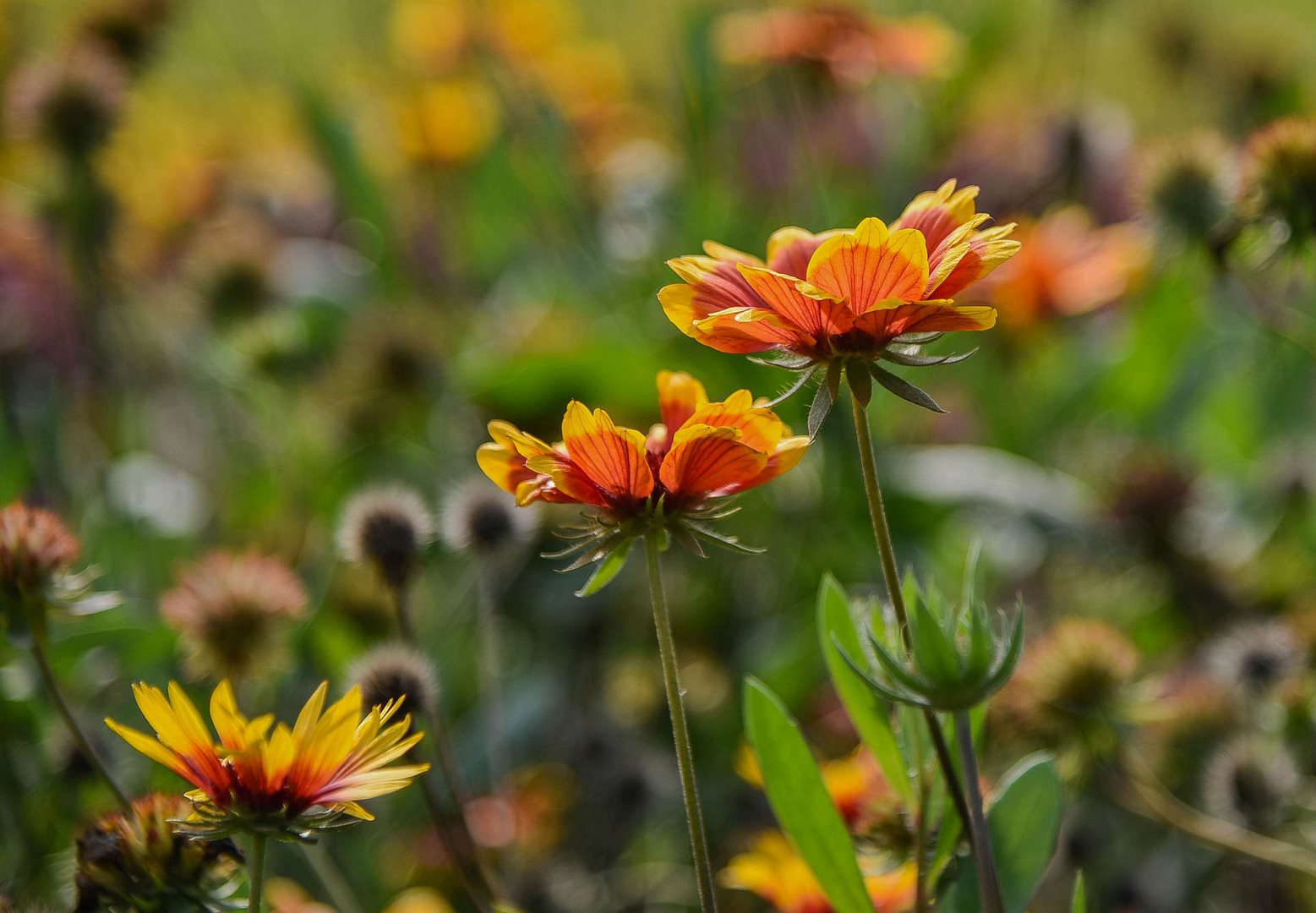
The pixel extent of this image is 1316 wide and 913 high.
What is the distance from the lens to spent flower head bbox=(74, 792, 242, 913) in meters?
0.78

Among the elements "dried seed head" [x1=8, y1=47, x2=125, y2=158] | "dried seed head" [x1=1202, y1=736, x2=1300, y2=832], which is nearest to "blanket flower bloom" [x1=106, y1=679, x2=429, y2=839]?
"dried seed head" [x1=1202, y1=736, x2=1300, y2=832]

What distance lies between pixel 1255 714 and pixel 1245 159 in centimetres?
52

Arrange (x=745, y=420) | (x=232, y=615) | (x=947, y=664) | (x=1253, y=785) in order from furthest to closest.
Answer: (x=232, y=615), (x=1253, y=785), (x=745, y=420), (x=947, y=664)

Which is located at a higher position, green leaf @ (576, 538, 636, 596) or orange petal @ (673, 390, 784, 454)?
orange petal @ (673, 390, 784, 454)

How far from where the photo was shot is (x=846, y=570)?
188cm

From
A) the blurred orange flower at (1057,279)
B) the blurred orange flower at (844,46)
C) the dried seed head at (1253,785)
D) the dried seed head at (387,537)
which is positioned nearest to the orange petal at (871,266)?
the dried seed head at (387,537)

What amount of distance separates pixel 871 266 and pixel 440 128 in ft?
7.13

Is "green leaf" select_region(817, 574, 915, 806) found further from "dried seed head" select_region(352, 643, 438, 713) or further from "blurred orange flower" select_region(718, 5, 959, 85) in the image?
"blurred orange flower" select_region(718, 5, 959, 85)

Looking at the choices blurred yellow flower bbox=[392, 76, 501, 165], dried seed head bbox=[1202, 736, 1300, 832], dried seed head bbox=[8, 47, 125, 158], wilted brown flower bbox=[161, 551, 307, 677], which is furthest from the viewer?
blurred yellow flower bbox=[392, 76, 501, 165]

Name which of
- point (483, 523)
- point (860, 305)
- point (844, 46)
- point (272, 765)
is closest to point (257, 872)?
point (272, 765)

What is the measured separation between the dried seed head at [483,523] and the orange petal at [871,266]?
1.93 ft

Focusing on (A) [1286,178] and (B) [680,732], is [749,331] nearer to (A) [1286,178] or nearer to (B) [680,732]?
(B) [680,732]

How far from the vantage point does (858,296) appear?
72 centimetres

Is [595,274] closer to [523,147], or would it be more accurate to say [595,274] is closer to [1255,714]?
[523,147]
